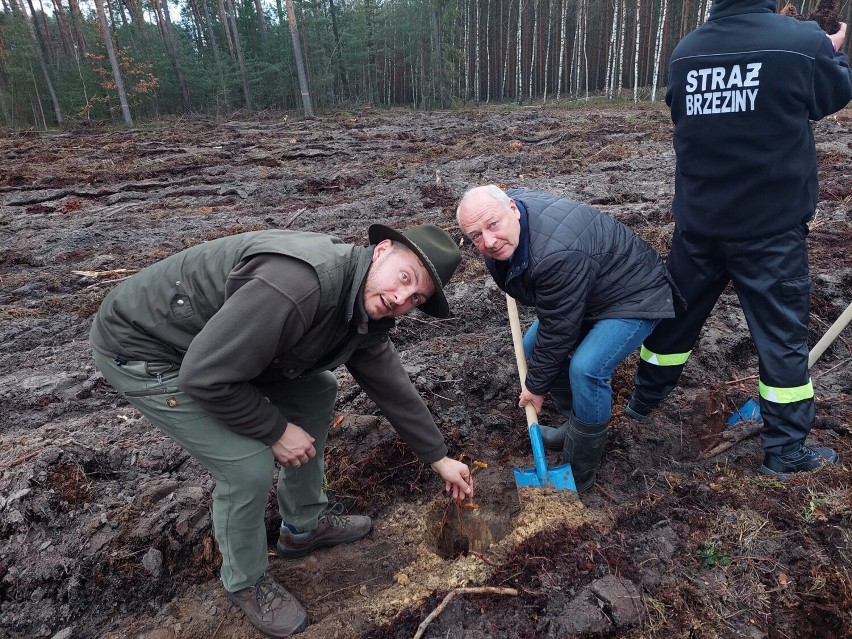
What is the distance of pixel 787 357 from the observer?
7.85 feet

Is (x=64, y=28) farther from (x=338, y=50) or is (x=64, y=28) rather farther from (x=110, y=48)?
(x=338, y=50)

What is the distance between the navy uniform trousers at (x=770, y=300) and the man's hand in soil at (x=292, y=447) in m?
1.99

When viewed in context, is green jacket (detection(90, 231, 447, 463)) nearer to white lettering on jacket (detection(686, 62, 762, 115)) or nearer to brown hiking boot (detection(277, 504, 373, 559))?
brown hiking boot (detection(277, 504, 373, 559))

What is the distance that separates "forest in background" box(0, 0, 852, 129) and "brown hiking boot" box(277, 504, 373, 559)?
792 inches

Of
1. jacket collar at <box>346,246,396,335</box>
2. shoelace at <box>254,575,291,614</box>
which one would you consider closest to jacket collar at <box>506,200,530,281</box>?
jacket collar at <box>346,246,396,335</box>

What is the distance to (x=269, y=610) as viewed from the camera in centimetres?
211

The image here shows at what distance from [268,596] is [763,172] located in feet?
8.94

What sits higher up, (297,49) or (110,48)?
(110,48)

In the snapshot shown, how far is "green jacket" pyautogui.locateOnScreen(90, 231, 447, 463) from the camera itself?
1536 mm

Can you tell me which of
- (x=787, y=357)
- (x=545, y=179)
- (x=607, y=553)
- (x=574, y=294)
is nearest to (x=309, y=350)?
(x=574, y=294)

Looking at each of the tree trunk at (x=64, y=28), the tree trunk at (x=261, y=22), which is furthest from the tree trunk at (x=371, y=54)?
the tree trunk at (x=64, y=28)

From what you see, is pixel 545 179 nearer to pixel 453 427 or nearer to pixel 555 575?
pixel 453 427

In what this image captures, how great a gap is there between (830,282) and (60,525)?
5.42m

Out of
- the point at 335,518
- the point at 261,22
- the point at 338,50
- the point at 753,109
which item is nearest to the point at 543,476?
the point at 335,518
